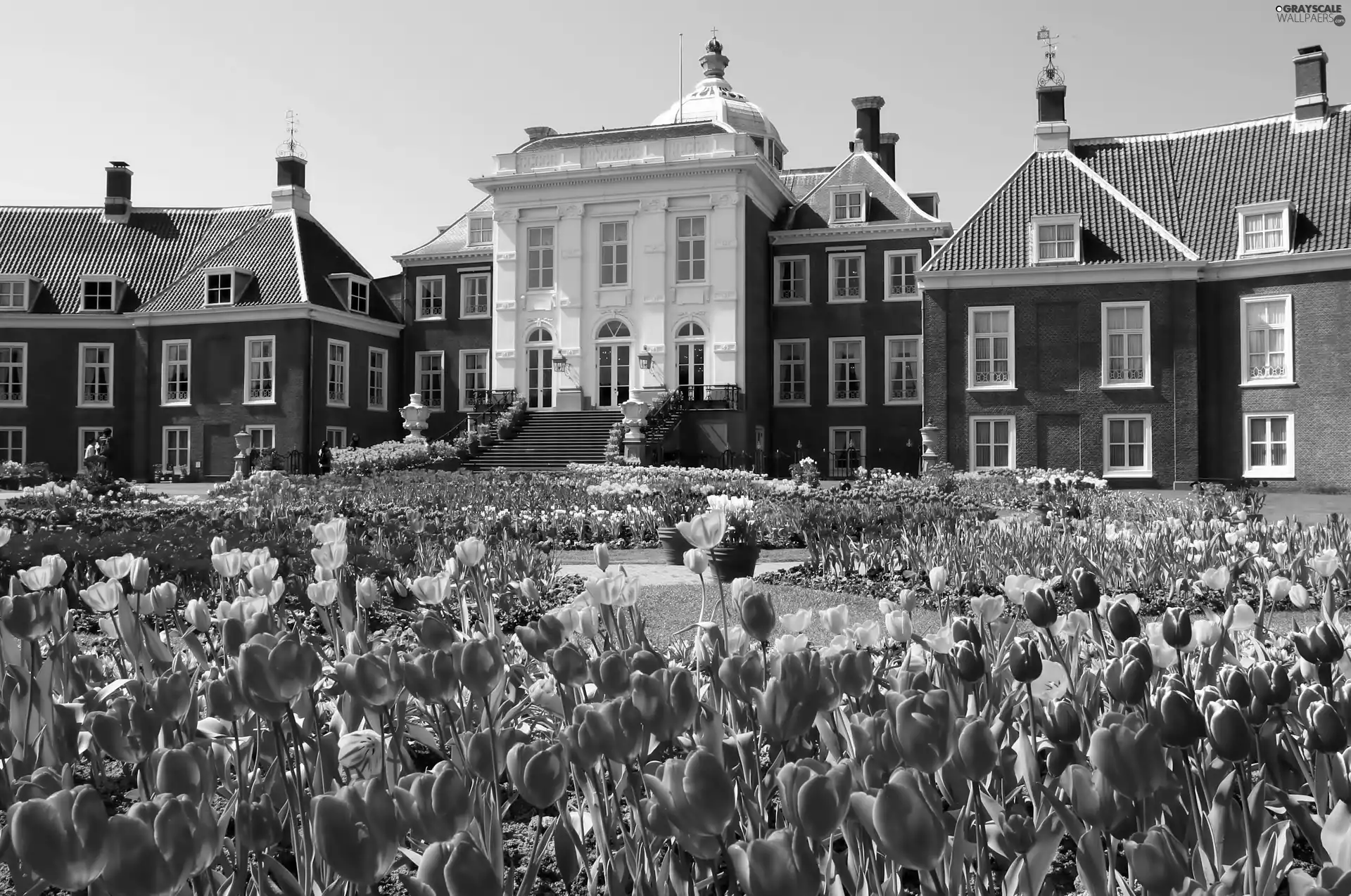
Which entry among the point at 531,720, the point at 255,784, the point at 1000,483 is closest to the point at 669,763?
the point at 255,784

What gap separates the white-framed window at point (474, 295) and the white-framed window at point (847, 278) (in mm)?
10904

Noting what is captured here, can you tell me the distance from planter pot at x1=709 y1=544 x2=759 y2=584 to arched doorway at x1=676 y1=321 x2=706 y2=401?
22.8 metres

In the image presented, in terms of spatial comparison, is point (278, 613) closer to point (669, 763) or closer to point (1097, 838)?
point (669, 763)

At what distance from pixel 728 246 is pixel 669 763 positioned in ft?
96.5

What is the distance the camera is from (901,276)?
104 feet

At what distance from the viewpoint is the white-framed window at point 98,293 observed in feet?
109

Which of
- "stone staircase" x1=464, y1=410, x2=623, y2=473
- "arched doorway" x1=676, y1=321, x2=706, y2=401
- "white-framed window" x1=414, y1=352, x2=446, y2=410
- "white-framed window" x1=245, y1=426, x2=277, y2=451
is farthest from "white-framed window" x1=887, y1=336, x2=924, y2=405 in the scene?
"white-framed window" x1=245, y1=426, x2=277, y2=451

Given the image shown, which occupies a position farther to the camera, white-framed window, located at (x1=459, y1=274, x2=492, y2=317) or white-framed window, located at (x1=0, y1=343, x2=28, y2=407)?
white-framed window, located at (x1=459, y1=274, x2=492, y2=317)

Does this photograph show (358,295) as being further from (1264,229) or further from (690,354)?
(1264,229)

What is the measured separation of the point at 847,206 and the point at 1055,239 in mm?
7548

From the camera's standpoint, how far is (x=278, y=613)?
3490mm

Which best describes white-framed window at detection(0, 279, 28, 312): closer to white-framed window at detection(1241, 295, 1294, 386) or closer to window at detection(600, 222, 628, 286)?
window at detection(600, 222, 628, 286)

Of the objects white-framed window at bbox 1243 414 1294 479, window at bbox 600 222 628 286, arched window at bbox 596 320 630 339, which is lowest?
white-framed window at bbox 1243 414 1294 479

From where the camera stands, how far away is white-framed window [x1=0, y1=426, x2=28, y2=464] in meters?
33.0
